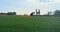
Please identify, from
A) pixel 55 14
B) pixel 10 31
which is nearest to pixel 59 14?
pixel 55 14

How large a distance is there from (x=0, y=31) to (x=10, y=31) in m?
0.39

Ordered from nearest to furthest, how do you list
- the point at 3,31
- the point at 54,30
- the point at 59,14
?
the point at 3,31 → the point at 54,30 → the point at 59,14

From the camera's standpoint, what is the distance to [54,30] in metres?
7.36

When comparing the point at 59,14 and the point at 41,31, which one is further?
the point at 59,14

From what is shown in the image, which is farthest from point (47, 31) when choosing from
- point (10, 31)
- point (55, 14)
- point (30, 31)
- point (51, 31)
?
point (55, 14)

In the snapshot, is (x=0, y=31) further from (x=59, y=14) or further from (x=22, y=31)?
(x=59, y=14)

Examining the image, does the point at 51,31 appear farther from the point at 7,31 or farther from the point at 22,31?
the point at 7,31

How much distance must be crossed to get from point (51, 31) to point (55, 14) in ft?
29.1

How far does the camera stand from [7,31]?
685 centimetres

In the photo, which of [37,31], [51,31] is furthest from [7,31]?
[51,31]

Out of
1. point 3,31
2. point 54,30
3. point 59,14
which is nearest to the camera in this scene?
point 3,31

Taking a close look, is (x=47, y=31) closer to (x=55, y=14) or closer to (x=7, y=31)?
(x=7, y=31)

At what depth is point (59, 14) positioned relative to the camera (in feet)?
51.8

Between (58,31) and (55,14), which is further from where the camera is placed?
(55,14)
